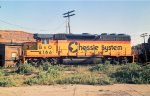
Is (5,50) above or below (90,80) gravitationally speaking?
above

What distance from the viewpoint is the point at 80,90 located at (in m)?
14.9

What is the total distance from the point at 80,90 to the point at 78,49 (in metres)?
16.8

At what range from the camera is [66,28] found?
173 feet

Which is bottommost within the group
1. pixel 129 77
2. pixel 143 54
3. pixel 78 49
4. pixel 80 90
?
pixel 80 90

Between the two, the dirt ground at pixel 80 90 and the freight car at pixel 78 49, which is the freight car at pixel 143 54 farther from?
the dirt ground at pixel 80 90

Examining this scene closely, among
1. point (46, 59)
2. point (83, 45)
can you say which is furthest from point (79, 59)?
point (46, 59)

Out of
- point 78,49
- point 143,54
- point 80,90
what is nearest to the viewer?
point 80,90

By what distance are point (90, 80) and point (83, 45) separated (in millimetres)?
14401

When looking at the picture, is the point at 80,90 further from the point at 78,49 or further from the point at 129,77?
the point at 78,49

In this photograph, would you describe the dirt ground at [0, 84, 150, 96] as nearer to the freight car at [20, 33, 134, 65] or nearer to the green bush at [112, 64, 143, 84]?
the green bush at [112, 64, 143, 84]

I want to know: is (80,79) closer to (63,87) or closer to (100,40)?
(63,87)

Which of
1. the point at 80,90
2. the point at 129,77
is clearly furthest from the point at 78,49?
the point at 80,90

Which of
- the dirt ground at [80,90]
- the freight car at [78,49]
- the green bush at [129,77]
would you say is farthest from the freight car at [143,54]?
the dirt ground at [80,90]

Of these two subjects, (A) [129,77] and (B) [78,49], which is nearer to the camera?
(A) [129,77]
